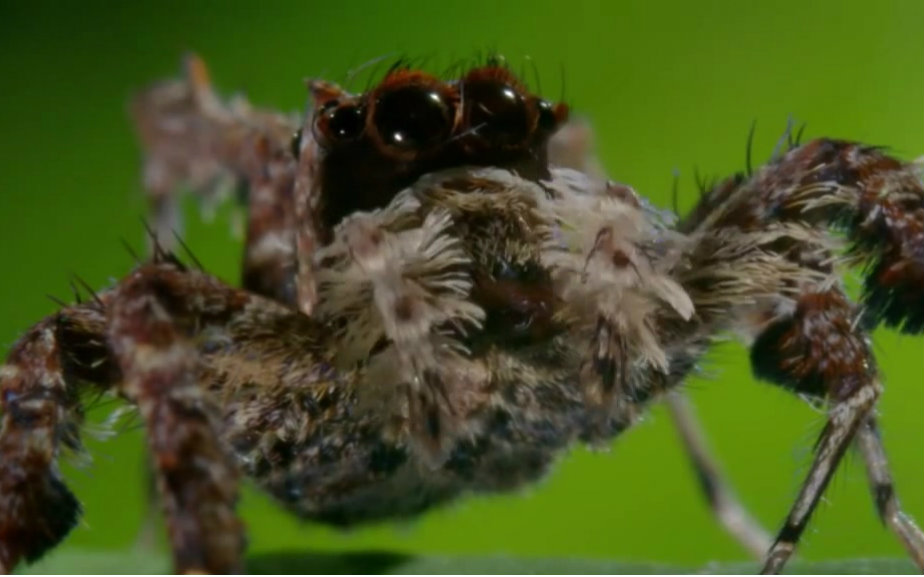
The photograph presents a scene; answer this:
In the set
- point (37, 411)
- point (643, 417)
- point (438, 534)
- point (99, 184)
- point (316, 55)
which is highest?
point (37, 411)

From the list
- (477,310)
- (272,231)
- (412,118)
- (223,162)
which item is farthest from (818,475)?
(223,162)

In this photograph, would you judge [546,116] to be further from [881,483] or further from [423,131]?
[881,483]

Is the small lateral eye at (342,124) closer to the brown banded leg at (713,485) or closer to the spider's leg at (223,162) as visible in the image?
the spider's leg at (223,162)

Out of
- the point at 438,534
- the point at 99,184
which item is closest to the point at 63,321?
the point at 438,534

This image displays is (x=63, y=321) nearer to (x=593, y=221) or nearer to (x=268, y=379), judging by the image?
(x=268, y=379)

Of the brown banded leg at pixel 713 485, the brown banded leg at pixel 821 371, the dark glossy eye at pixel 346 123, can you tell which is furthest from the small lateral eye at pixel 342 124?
the brown banded leg at pixel 713 485

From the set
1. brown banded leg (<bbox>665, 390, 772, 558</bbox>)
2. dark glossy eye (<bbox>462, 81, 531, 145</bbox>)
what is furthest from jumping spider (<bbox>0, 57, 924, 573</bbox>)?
brown banded leg (<bbox>665, 390, 772, 558</bbox>)
